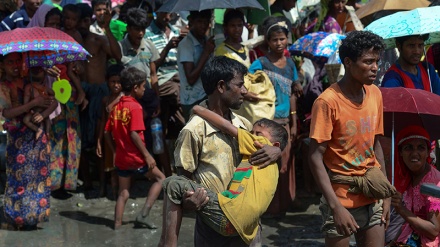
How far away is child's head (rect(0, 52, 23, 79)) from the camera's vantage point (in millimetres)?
7617

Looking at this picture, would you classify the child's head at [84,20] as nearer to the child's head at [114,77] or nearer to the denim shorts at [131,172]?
the child's head at [114,77]

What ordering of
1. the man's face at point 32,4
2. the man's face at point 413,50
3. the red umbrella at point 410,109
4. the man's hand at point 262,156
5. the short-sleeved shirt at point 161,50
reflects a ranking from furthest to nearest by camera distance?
the short-sleeved shirt at point 161,50
the man's face at point 32,4
the man's face at point 413,50
the red umbrella at point 410,109
the man's hand at point 262,156

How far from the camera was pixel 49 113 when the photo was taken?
26.2 ft

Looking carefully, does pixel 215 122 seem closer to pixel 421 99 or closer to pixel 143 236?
pixel 421 99

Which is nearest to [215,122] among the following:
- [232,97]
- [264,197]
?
[232,97]

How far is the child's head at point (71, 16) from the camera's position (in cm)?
877

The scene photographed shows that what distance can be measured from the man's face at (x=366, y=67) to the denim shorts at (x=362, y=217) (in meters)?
0.80

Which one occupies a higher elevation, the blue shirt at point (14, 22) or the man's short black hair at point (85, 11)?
the man's short black hair at point (85, 11)

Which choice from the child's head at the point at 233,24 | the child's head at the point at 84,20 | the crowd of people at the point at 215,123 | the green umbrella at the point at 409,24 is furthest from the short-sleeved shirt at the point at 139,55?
the green umbrella at the point at 409,24

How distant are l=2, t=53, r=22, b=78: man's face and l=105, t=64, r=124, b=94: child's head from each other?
41.5 inches

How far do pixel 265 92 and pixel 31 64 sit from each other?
2.27 m

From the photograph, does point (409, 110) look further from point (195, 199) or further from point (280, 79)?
point (280, 79)

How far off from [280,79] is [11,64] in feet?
8.78

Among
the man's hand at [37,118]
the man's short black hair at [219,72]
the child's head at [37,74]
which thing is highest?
the man's short black hair at [219,72]
